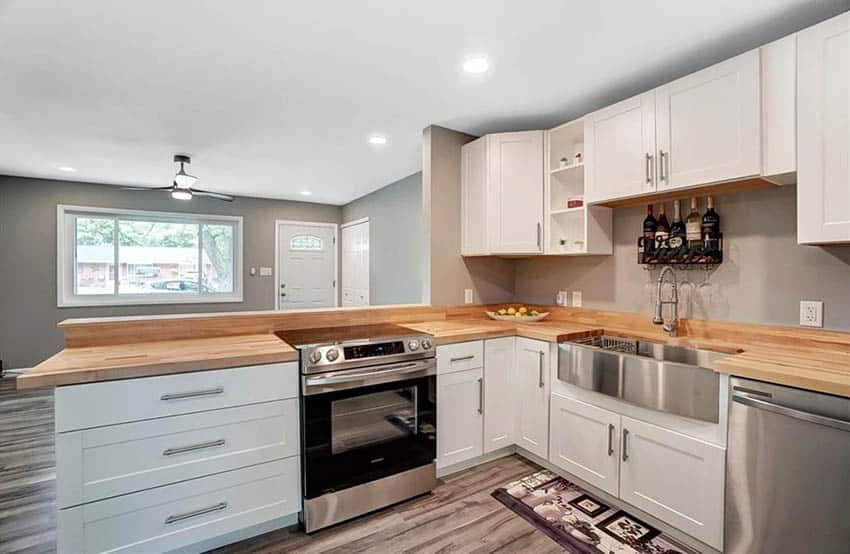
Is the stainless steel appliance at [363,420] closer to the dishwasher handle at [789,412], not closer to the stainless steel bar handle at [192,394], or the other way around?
the stainless steel bar handle at [192,394]

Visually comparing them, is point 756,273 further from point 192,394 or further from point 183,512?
point 183,512

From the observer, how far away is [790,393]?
1395 mm

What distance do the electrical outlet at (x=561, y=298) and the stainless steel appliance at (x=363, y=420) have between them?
1314mm

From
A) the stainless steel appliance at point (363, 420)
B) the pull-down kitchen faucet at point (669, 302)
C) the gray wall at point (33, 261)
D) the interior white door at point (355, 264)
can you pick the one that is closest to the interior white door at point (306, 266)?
the interior white door at point (355, 264)

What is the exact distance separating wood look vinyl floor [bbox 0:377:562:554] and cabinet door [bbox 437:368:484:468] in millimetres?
170

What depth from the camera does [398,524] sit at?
6.44ft

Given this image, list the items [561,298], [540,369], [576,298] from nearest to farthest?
[540,369] < [576,298] < [561,298]

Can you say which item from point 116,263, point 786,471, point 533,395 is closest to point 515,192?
point 533,395

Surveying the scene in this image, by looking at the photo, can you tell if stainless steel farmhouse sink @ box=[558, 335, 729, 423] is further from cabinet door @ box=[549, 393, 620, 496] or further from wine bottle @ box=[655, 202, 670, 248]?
wine bottle @ box=[655, 202, 670, 248]

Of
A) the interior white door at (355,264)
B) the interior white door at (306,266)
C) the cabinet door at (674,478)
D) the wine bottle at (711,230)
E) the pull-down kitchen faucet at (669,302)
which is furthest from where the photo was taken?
the interior white door at (306,266)

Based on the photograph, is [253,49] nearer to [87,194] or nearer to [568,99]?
[568,99]

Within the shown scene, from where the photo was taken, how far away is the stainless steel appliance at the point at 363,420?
188 cm

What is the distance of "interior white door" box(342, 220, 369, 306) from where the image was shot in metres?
5.88

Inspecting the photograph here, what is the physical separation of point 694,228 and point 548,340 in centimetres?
103
